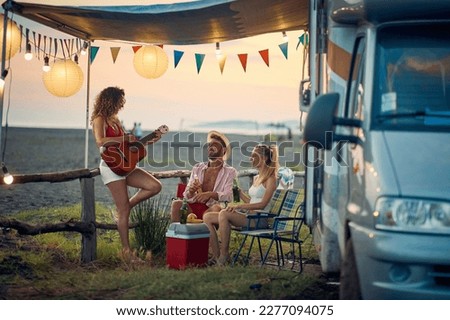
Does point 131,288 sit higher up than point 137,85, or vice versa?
point 137,85

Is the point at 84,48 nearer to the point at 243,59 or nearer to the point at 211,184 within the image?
the point at 243,59

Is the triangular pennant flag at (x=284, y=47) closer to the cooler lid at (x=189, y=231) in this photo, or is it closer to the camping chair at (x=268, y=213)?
the camping chair at (x=268, y=213)

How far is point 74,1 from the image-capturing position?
823cm

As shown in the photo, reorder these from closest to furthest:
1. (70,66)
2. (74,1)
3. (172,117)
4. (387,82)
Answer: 1. (387,82)
2. (74,1)
3. (70,66)
4. (172,117)

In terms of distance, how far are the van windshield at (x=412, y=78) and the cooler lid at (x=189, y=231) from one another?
282cm

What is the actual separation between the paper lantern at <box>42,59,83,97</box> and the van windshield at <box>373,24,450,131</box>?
4895mm

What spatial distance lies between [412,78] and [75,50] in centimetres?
548

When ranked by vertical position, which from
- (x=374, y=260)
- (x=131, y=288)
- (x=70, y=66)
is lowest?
(x=131, y=288)

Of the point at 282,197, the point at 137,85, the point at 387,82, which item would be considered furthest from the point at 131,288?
the point at 137,85

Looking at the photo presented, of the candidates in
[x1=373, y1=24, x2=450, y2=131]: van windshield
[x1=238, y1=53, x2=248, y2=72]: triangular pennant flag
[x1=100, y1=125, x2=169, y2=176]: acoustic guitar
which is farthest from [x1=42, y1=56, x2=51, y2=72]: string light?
[x1=373, y1=24, x2=450, y2=131]: van windshield

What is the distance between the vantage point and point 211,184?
7.73m

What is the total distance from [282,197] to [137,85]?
4.46 metres

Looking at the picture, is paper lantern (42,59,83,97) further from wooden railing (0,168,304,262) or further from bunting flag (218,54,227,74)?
bunting flag (218,54,227,74)
